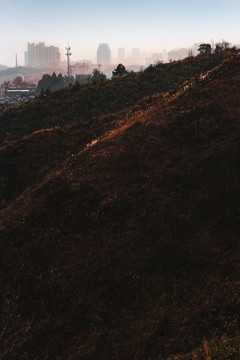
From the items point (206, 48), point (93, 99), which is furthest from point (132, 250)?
point (206, 48)

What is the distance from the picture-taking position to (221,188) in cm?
1290

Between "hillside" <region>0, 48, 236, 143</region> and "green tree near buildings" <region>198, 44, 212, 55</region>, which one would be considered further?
"green tree near buildings" <region>198, 44, 212, 55</region>

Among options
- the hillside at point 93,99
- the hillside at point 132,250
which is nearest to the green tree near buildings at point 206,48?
the hillside at point 93,99

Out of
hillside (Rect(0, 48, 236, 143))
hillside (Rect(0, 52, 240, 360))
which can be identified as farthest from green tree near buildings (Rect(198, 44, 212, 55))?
hillside (Rect(0, 52, 240, 360))

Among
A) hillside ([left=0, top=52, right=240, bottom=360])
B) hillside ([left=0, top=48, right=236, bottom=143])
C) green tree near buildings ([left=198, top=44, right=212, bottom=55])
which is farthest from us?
green tree near buildings ([left=198, top=44, right=212, bottom=55])

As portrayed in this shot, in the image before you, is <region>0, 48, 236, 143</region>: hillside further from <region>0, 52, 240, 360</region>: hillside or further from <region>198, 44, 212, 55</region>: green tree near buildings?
<region>0, 52, 240, 360</region>: hillside

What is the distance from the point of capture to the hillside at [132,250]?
8039mm

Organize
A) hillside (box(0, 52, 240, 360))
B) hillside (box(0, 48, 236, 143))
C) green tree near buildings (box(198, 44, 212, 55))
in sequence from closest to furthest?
hillside (box(0, 52, 240, 360)) < hillside (box(0, 48, 236, 143)) < green tree near buildings (box(198, 44, 212, 55))

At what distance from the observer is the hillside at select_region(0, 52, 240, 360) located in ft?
26.4

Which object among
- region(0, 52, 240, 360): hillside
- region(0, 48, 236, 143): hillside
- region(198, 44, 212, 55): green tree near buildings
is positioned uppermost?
region(198, 44, 212, 55): green tree near buildings

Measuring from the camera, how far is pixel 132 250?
11.3 metres

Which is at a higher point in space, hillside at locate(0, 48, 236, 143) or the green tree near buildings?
the green tree near buildings

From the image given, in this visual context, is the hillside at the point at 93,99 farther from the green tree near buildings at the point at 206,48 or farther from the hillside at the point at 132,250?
the hillside at the point at 132,250

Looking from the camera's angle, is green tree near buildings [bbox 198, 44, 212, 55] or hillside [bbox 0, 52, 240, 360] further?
green tree near buildings [bbox 198, 44, 212, 55]
